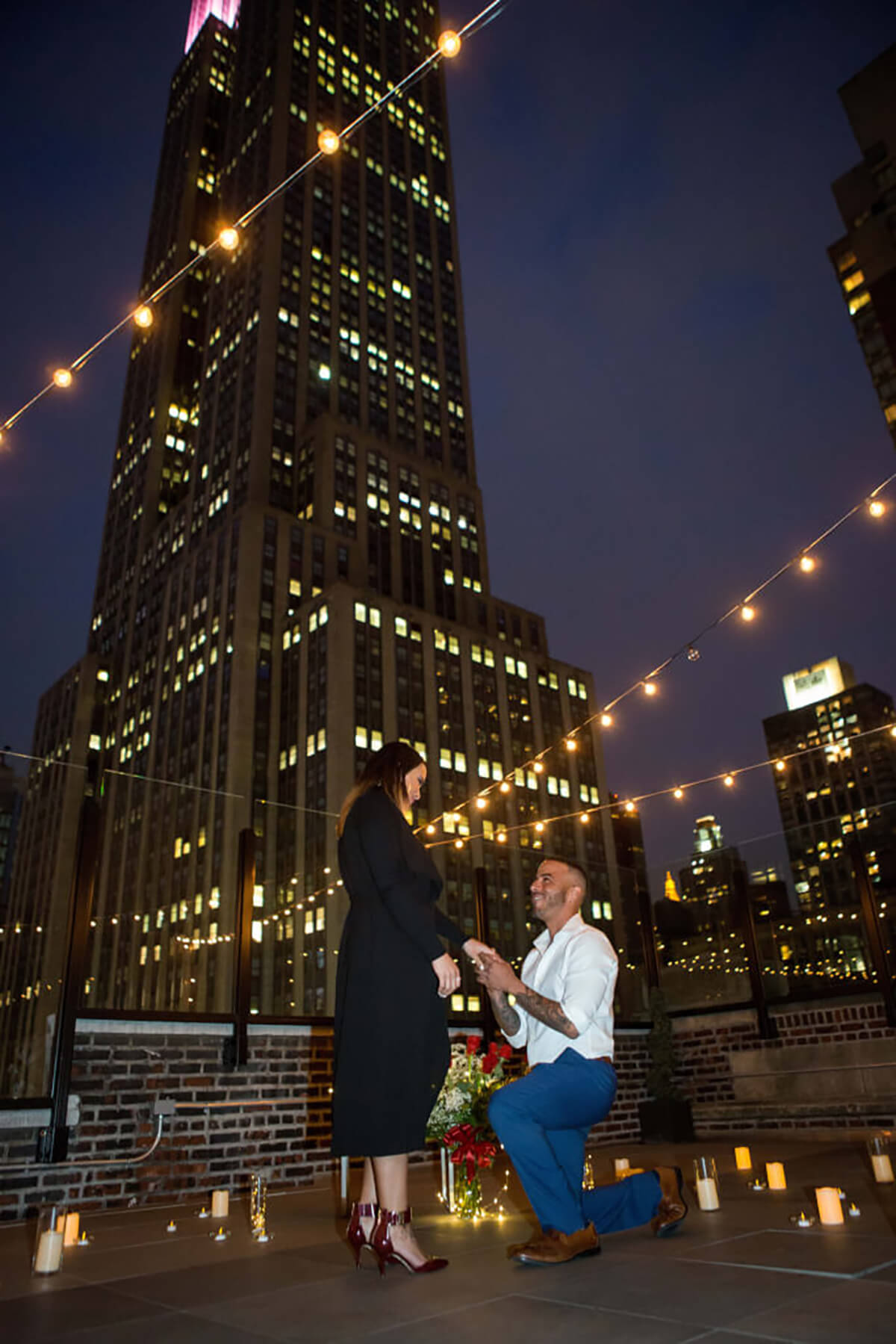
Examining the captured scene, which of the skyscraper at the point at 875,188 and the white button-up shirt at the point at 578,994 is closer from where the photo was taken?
the white button-up shirt at the point at 578,994

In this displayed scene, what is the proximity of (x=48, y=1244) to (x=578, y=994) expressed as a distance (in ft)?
7.23

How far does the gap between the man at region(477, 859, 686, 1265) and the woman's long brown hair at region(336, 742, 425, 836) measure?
76 cm

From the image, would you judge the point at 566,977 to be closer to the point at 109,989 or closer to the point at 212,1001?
the point at 212,1001

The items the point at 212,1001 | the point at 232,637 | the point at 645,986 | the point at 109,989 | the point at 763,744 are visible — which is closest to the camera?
the point at 645,986

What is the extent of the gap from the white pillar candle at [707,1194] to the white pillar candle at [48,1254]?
274cm

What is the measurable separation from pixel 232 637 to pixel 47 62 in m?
44.2

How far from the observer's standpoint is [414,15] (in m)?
92.1

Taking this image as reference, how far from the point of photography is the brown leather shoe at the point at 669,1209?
10.4 ft

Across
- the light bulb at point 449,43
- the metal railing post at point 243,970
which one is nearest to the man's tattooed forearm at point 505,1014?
the metal railing post at point 243,970

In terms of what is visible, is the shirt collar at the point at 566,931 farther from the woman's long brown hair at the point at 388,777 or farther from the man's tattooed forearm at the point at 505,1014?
the woman's long brown hair at the point at 388,777

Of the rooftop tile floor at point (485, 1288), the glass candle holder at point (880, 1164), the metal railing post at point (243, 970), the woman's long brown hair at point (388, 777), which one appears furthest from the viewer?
the metal railing post at point (243, 970)

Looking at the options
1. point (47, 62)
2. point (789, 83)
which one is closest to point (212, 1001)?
point (47, 62)

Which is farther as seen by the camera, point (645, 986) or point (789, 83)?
point (789, 83)

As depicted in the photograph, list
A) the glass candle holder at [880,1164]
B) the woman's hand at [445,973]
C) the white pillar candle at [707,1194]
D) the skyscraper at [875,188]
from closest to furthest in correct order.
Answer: the woman's hand at [445,973] → the white pillar candle at [707,1194] → the glass candle holder at [880,1164] → the skyscraper at [875,188]
